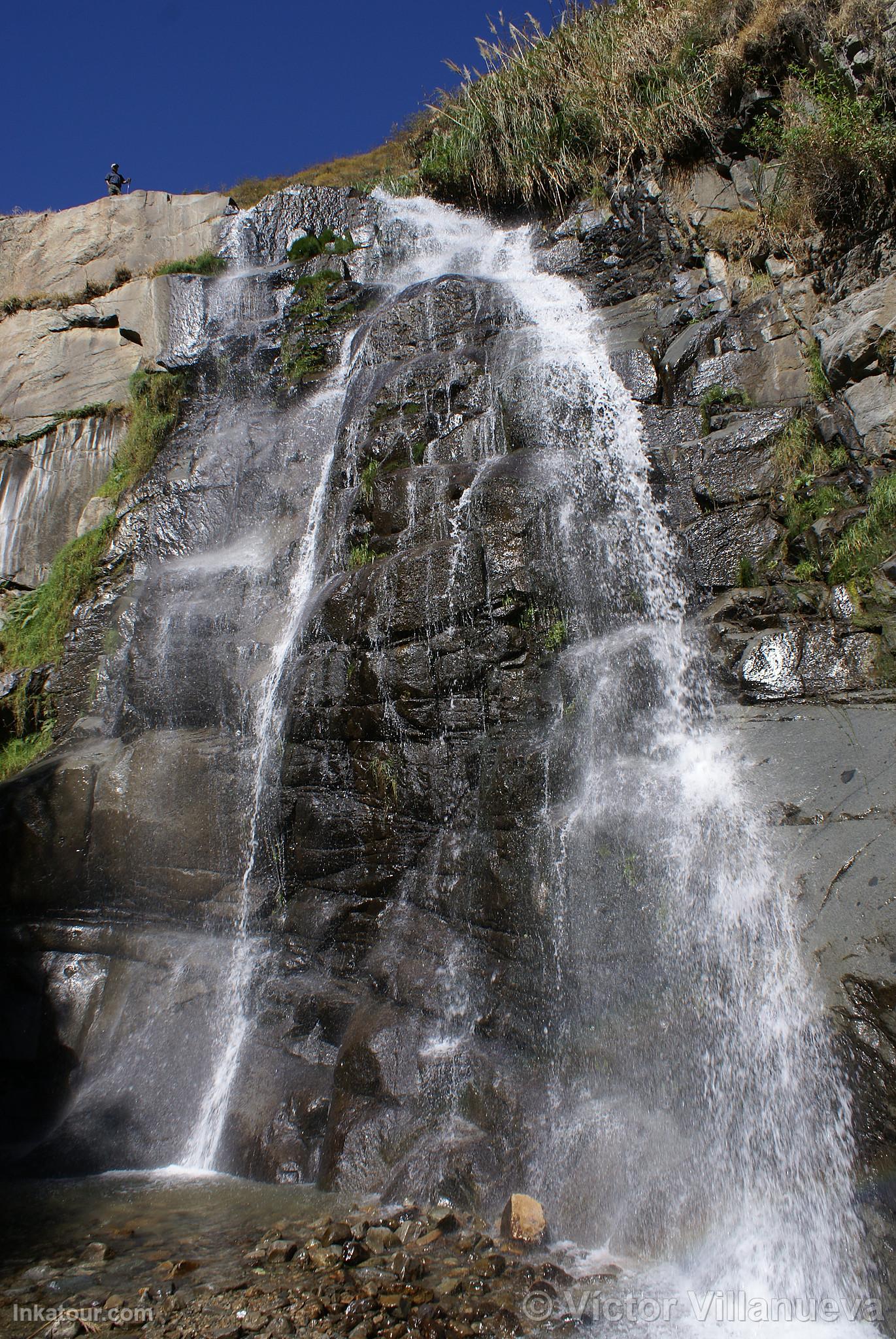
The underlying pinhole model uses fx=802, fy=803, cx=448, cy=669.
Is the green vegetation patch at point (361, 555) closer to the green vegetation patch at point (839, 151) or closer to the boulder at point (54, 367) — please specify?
the green vegetation patch at point (839, 151)

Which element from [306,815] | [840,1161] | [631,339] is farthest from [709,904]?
[631,339]

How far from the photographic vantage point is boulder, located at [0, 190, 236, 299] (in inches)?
557

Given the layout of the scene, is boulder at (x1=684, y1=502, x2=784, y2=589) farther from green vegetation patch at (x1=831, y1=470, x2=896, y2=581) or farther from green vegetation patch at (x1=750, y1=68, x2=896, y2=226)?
green vegetation patch at (x1=750, y1=68, x2=896, y2=226)

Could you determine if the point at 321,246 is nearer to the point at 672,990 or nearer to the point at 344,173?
the point at 344,173

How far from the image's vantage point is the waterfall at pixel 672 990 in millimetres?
4098

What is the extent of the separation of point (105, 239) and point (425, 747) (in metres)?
12.8

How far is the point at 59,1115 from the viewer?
6.25 metres

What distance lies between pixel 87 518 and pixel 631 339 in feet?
26.4

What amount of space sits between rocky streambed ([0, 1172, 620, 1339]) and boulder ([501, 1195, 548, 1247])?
2 centimetres

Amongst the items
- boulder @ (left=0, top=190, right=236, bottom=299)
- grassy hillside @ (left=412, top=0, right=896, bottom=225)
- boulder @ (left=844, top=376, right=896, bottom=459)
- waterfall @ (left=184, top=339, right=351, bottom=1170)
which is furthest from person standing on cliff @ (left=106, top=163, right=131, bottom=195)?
boulder @ (left=844, top=376, right=896, bottom=459)

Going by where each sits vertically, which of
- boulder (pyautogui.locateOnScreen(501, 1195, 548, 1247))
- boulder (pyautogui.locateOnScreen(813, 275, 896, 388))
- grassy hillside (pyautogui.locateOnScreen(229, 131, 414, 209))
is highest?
grassy hillside (pyautogui.locateOnScreen(229, 131, 414, 209))

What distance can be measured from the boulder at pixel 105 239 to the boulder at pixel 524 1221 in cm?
1475

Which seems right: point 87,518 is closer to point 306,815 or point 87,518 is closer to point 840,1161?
point 306,815

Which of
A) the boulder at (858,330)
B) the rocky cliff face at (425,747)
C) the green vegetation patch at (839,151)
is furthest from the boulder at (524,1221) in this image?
the green vegetation patch at (839,151)
